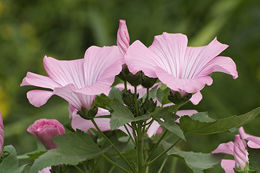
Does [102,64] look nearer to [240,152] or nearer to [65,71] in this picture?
[65,71]

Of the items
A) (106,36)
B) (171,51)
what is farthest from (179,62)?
(106,36)

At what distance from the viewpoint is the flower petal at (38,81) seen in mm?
391

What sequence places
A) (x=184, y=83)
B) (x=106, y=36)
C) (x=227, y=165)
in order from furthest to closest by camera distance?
(x=106, y=36), (x=227, y=165), (x=184, y=83)

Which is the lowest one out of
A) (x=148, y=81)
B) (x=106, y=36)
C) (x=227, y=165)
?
(x=106, y=36)

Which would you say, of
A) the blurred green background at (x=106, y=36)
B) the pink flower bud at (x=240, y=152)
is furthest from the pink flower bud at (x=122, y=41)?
the blurred green background at (x=106, y=36)

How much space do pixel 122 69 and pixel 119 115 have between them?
6 centimetres

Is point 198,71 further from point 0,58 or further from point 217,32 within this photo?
point 0,58

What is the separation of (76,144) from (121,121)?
51mm

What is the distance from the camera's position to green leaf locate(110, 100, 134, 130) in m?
0.36

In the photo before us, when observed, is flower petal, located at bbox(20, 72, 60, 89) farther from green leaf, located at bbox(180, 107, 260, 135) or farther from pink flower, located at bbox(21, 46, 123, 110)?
green leaf, located at bbox(180, 107, 260, 135)

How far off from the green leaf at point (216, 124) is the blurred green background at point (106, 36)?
983 mm

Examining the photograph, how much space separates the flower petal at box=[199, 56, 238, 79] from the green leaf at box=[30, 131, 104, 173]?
0.36ft

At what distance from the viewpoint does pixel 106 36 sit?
1.86 metres

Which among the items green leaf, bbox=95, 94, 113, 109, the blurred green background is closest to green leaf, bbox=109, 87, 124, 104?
green leaf, bbox=95, 94, 113, 109
